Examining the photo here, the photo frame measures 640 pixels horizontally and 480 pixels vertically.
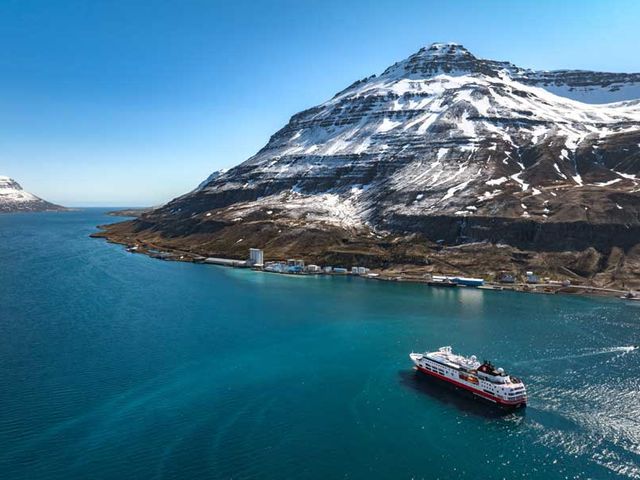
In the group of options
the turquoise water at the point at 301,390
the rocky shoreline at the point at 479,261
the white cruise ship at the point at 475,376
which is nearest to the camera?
the turquoise water at the point at 301,390

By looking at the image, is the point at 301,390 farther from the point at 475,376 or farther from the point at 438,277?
the point at 438,277

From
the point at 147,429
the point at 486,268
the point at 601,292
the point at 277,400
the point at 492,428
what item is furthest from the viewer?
the point at 486,268

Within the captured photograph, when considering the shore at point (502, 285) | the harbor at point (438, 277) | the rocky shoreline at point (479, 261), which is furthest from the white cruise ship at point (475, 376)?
the rocky shoreline at point (479, 261)

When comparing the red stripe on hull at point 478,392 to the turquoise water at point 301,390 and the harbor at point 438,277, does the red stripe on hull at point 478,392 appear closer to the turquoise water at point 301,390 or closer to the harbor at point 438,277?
the turquoise water at point 301,390

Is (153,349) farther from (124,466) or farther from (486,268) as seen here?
(486,268)

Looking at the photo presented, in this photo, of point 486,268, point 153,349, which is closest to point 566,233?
point 486,268
